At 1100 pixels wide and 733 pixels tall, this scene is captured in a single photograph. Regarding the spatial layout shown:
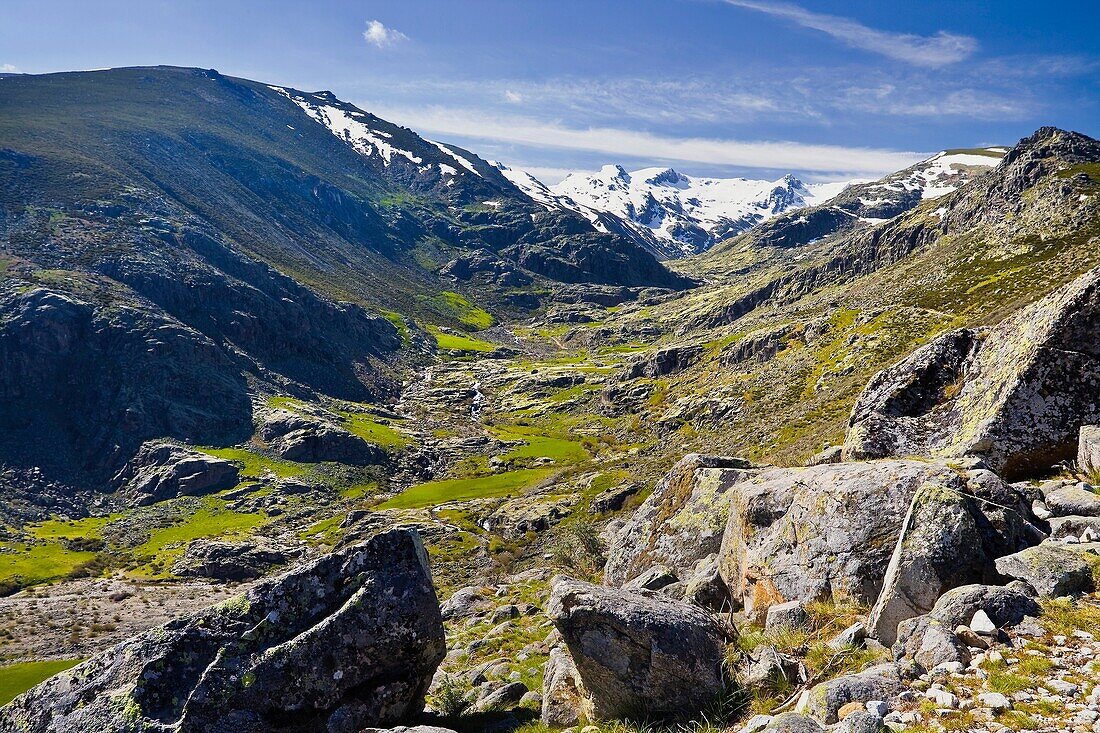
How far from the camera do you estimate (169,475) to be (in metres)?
153

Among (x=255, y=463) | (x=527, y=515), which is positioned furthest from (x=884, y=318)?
(x=255, y=463)

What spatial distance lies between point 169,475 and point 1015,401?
607 ft

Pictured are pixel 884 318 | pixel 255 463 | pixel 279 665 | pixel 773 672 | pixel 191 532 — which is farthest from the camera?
pixel 255 463

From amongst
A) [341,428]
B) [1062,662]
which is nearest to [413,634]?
[1062,662]

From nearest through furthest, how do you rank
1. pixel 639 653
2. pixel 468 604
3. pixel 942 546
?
pixel 942 546 → pixel 639 653 → pixel 468 604

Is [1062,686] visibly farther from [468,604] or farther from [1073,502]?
[468,604]

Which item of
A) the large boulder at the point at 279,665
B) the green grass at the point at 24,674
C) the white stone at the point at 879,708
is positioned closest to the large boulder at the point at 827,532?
the white stone at the point at 879,708

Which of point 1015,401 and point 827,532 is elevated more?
point 1015,401

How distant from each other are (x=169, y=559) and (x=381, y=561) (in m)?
134

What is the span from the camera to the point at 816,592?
12406mm

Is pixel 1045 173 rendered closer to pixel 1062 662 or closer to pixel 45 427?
pixel 1062 662

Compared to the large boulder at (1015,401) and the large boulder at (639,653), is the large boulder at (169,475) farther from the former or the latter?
the large boulder at (1015,401)

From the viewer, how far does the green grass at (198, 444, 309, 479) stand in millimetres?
158125

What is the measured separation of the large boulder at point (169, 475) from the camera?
15050 centimetres
